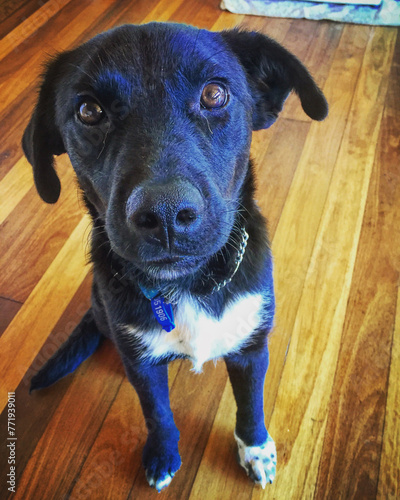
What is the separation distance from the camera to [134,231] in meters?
0.93

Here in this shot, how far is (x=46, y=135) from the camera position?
129 centimetres

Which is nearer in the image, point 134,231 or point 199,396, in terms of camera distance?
point 134,231

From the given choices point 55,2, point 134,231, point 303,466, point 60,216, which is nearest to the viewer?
point 134,231

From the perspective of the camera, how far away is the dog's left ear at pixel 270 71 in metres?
1.17

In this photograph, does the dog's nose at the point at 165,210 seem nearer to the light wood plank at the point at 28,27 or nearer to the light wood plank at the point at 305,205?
the light wood plank at the point at 305,205

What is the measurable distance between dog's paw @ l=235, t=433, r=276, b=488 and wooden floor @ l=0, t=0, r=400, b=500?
0.04m

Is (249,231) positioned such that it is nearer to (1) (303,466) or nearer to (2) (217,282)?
(2) (217,282)

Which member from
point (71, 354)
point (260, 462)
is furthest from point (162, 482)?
point (71, 354)

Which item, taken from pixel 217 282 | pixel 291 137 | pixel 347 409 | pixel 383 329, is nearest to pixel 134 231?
pixel 217 282

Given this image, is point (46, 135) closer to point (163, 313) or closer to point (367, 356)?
point (163, 313)

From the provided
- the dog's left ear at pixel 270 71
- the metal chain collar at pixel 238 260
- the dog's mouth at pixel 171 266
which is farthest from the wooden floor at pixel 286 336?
the dog's left ear at pixel 270 71

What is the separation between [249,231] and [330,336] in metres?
0.71

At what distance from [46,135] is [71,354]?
79 centimetres

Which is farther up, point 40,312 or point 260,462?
point 40,312
